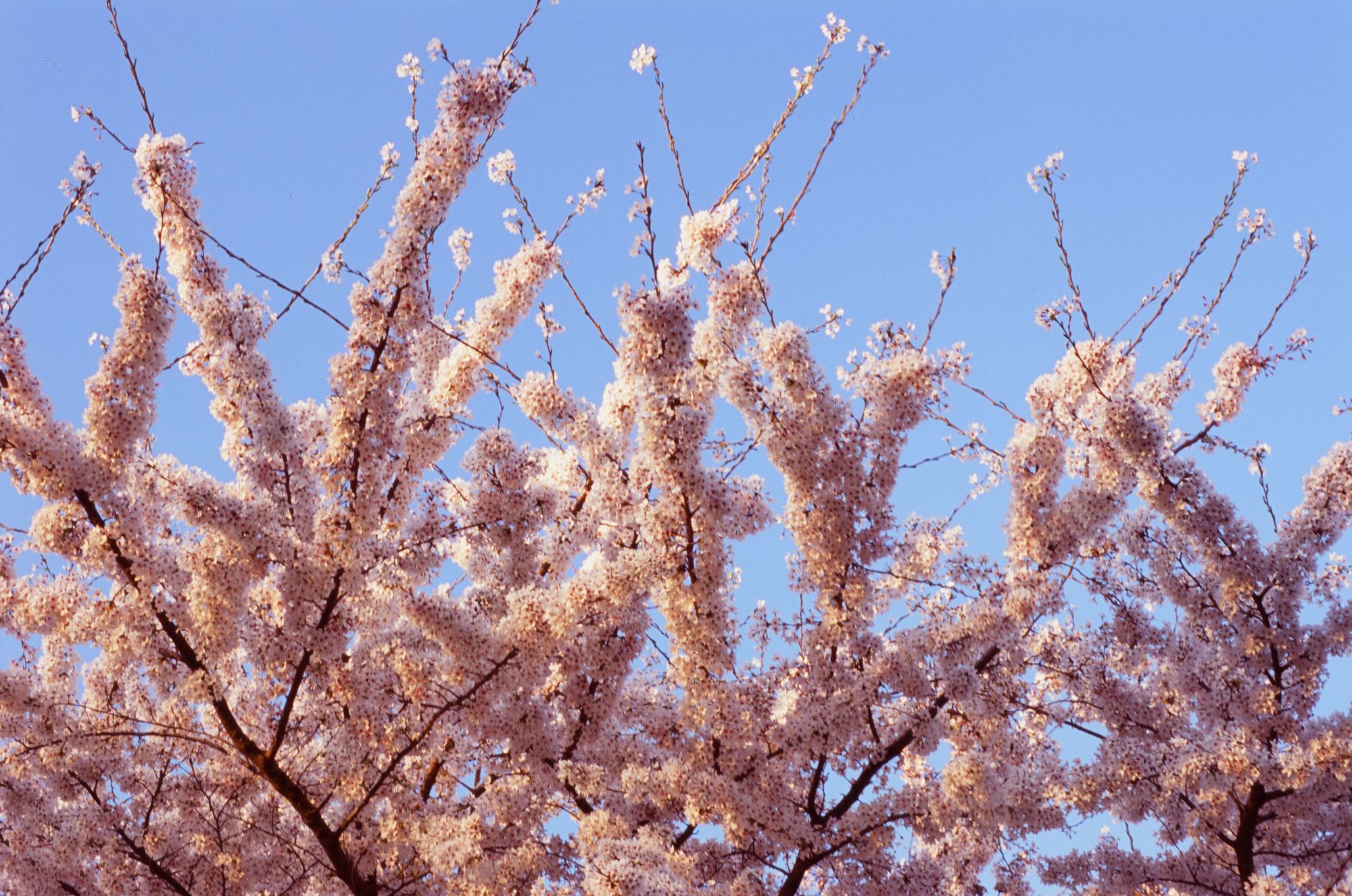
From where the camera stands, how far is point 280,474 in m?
7.21

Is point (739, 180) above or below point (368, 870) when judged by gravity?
above

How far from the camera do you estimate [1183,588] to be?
27.1 feet

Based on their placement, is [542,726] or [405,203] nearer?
[405,203]

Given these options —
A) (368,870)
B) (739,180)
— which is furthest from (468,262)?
(368,870)

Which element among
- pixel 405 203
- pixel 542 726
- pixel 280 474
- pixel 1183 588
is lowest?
pixel 542 726

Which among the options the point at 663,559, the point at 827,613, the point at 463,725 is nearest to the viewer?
the point at 663,559

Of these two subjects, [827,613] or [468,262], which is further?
[468,262]

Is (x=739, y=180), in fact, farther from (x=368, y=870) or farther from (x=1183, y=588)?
(x=368, y=870)

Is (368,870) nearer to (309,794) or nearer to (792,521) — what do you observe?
(309,794)

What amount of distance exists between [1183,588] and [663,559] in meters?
4.42

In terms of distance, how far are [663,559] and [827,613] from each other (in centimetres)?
135

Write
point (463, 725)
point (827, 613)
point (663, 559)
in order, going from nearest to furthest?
point (663, 559) → point (827, 613) → point (463, 725)

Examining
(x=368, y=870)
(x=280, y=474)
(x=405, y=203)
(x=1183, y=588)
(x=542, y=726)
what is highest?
(x=1183, y=588)

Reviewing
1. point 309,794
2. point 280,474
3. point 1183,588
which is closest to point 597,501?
point 280,474
